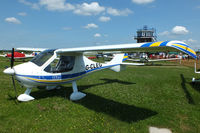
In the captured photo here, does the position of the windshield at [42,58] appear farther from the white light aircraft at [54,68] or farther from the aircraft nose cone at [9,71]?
the aircraft nose cone at [9,71]

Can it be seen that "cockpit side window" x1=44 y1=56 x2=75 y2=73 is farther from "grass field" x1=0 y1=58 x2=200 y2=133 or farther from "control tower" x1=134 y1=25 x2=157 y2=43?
"control tower" x1=134 y1=25 x2=157 y2=43

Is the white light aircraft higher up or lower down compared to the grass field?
higher up

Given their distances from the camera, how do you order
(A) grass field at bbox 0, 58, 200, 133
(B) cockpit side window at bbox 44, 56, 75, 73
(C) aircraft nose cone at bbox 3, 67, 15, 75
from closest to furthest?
1. (A) grass field at bbox 0, 58, 200, 133
2. (C) aircraft nose cone at bbox 3, 67, 15, 75
3. (B) cockpit side window at bbox 44, 56, 75, 73

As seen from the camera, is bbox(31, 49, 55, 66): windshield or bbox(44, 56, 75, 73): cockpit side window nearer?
bbox(31, 49, 55, 66): windshield

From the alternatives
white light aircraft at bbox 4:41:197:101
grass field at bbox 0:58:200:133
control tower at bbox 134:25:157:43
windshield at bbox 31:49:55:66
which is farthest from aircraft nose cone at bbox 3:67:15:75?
control tower at bbox 134:25:157:43

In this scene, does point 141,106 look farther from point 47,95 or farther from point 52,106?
point 47,95

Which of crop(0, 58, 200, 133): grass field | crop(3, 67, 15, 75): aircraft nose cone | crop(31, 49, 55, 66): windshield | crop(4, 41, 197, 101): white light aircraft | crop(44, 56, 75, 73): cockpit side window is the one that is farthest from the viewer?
crop(44, 56, 75, 73): cockpit side window

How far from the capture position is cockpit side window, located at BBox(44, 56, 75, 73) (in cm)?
585

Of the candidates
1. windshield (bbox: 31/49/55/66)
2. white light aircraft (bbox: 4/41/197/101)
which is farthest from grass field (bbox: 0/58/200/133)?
windshield (bbox: 31/49/55/66)

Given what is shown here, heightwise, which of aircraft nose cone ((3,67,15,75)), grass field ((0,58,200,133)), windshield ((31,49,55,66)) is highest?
windshield ((31,49,55,66))

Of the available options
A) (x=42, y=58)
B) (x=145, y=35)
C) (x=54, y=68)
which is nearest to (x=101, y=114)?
(x=54, y=68)

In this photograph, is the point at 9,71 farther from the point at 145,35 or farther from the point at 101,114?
the point at 145,35

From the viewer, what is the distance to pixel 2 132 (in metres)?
3.60

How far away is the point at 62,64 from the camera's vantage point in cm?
617
